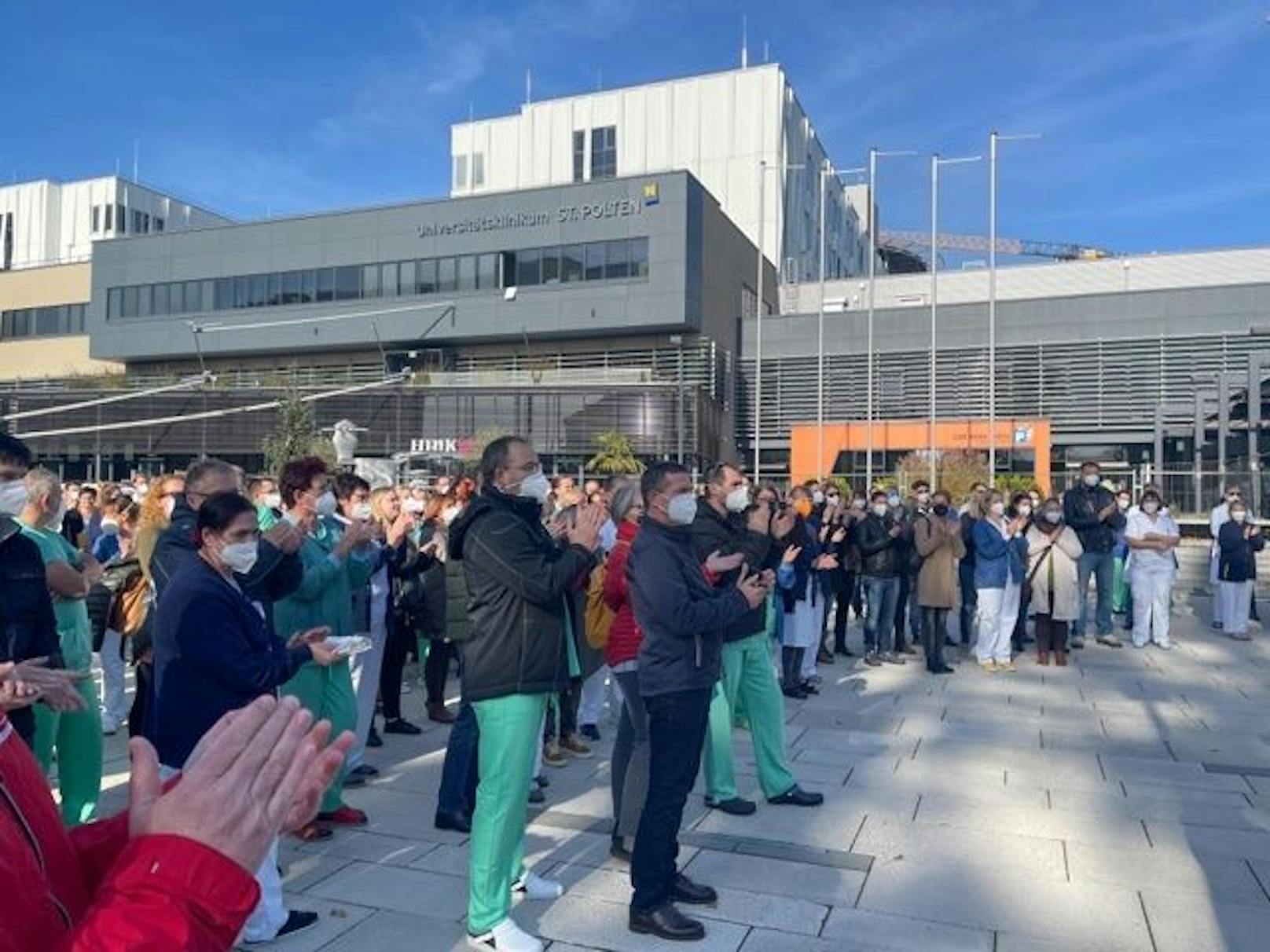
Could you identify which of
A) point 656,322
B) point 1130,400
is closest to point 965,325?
point 1130,400

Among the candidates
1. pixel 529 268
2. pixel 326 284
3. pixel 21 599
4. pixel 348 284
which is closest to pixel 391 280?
pixel 348 284

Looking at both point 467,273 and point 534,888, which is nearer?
point 534,888

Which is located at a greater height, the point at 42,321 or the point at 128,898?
the point at 42,321

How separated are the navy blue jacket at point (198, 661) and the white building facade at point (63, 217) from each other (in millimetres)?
73442

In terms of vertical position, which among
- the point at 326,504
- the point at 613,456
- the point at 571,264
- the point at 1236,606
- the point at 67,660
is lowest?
the point at 1236,606

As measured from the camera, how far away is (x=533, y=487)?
433cm

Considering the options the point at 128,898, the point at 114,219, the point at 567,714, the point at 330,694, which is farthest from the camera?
the point at 114,219

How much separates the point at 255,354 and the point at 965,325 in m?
34.0

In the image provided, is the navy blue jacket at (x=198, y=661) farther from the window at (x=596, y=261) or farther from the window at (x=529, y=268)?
the window at (x=529, y=268)

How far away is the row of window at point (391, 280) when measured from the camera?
139ft

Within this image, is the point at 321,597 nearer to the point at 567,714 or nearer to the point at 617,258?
the point at 567,714

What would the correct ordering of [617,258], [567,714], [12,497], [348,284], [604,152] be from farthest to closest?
[604,152]
[348,284]
[617,258]
[567,714]
[12,497]

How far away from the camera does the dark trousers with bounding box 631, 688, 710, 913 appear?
13.7 ft

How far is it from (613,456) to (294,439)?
1099 centimetres
